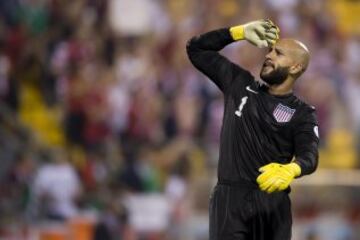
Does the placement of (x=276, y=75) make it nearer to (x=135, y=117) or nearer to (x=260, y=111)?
(x=260, y=111)

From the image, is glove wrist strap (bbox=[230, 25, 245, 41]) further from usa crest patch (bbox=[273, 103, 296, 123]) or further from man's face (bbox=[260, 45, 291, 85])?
usa crest patch (bbox=[273, 103, 296, 123])

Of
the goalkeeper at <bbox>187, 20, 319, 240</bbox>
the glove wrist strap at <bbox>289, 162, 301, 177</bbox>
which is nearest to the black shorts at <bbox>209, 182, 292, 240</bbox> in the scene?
the goalkeeper at <bbox>187, 20, 319, 240</bbox>

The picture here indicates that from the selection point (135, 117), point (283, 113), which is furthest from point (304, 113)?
point (135, 117)

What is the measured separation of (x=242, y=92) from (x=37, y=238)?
594 centimetres

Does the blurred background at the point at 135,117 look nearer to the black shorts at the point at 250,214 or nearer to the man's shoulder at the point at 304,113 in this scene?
the black shorts at the point at 250,214

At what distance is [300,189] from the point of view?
11453mm

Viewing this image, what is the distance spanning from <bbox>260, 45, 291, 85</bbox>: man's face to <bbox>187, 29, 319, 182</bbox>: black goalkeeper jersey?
164 millimetres

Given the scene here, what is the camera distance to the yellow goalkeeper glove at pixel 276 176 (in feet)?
18.0

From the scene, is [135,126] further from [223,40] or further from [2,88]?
[223,40]

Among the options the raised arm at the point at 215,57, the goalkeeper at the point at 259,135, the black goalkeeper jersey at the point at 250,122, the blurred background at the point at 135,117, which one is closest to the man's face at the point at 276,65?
the goalkeeper at the point at 259,135

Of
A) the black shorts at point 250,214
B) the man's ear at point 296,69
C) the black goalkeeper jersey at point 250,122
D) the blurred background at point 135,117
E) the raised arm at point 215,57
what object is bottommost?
the black shorts at point 250,214

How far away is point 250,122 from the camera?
604 centimetres

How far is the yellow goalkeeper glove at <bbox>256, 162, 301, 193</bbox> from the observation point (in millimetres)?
5473

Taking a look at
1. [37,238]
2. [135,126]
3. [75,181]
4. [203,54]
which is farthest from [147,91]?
[203,54]
